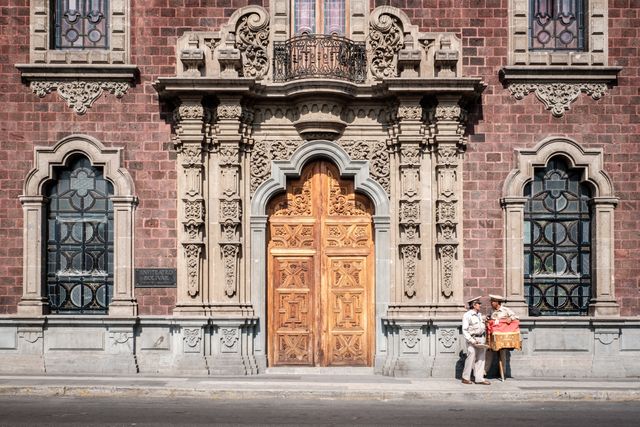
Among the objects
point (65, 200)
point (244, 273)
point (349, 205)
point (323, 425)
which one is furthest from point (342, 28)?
point (323, 425)

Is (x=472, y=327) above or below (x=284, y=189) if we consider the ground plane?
below

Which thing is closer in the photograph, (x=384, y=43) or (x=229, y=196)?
(x=229, y=196)

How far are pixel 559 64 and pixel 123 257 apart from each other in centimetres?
988

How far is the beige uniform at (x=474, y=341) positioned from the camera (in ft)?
57.7

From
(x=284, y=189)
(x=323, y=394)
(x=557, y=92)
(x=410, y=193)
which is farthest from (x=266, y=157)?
(x=557, y=92)

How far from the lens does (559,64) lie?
1917cm

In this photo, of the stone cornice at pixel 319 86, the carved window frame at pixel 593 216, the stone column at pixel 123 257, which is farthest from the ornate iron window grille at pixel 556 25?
the stone column at pixel 123 257

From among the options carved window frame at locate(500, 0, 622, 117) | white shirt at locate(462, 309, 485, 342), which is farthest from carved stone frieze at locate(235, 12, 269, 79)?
white shirt at locate(462, 309, 485, 342)

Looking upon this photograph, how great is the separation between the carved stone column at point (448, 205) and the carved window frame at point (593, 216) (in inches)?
41.5

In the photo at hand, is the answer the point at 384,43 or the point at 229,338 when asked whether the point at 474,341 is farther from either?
the point at 384,43

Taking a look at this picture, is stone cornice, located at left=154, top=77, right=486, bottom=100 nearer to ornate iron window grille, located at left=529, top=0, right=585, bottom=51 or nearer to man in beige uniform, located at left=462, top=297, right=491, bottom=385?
ornate iron window grille, located at left=529, top=0, right=585, bottom=51

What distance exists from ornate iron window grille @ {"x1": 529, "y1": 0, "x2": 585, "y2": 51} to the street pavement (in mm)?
7074

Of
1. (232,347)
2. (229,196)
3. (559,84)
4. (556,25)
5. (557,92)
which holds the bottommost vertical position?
(232,347)

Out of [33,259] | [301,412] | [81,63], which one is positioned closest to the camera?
[301,412]
